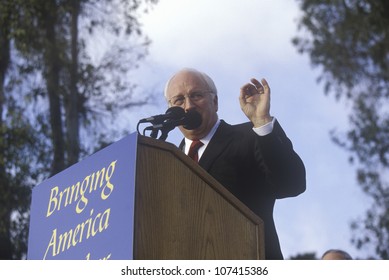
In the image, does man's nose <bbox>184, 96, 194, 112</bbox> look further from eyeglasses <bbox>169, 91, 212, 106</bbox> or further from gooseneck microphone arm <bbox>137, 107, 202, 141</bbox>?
gooseneck microphone arm <bbox>137, 107, 202, 141</bbox>

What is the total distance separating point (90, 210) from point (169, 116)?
555 millimetres

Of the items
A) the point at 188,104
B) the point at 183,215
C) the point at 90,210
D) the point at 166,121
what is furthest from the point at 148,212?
the point at 188,104

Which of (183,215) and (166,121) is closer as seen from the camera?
(183,215)

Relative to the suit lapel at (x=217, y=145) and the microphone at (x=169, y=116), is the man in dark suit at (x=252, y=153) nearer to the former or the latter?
the suit lapel at (x=217, y=145)

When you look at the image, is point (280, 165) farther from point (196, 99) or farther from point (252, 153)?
point (196, 99)

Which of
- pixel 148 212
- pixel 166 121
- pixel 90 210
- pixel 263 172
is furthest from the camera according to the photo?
pixel 263 172

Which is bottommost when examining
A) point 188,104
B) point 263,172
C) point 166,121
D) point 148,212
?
point 148,212

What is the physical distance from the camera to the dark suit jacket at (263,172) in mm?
3551

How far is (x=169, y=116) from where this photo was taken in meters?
3.51

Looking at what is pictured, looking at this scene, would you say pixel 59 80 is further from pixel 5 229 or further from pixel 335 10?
pixel 335 10

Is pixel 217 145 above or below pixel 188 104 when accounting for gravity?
below
